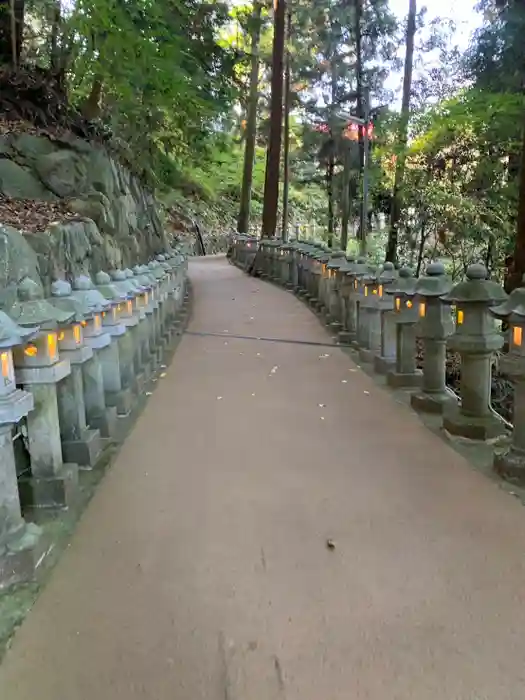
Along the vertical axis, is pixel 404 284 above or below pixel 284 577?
above

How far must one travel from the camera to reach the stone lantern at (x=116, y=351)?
518cm

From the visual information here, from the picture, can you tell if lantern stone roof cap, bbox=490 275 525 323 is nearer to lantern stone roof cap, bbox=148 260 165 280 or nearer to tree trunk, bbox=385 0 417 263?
lantern stone roof cap, bbox=148 260 165 280

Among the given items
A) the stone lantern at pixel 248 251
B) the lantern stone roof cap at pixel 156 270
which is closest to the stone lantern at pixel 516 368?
the lantern stone roof cap at pixel 156 270

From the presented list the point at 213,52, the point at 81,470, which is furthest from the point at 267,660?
the point at 213,52

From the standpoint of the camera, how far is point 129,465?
4.52 metres

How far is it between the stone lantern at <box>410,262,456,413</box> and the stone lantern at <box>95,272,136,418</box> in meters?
2.49

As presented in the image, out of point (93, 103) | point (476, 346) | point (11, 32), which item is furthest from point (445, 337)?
point (93, 103)

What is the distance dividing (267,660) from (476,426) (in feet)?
9.48

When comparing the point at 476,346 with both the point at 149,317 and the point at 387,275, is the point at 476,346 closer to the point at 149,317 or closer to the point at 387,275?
the point at 387,275

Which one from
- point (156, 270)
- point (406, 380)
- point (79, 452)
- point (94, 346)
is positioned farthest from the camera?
point (156, 270)

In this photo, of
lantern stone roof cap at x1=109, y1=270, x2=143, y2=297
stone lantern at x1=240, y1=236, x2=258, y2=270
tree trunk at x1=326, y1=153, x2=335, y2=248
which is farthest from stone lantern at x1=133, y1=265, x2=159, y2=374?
tree trunk at x1=326, y1=153, x2=335, y2=248

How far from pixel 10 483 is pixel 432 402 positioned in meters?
3.69

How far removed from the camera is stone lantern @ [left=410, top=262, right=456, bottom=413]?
17.8ft

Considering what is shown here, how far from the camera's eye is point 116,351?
5496 mm
